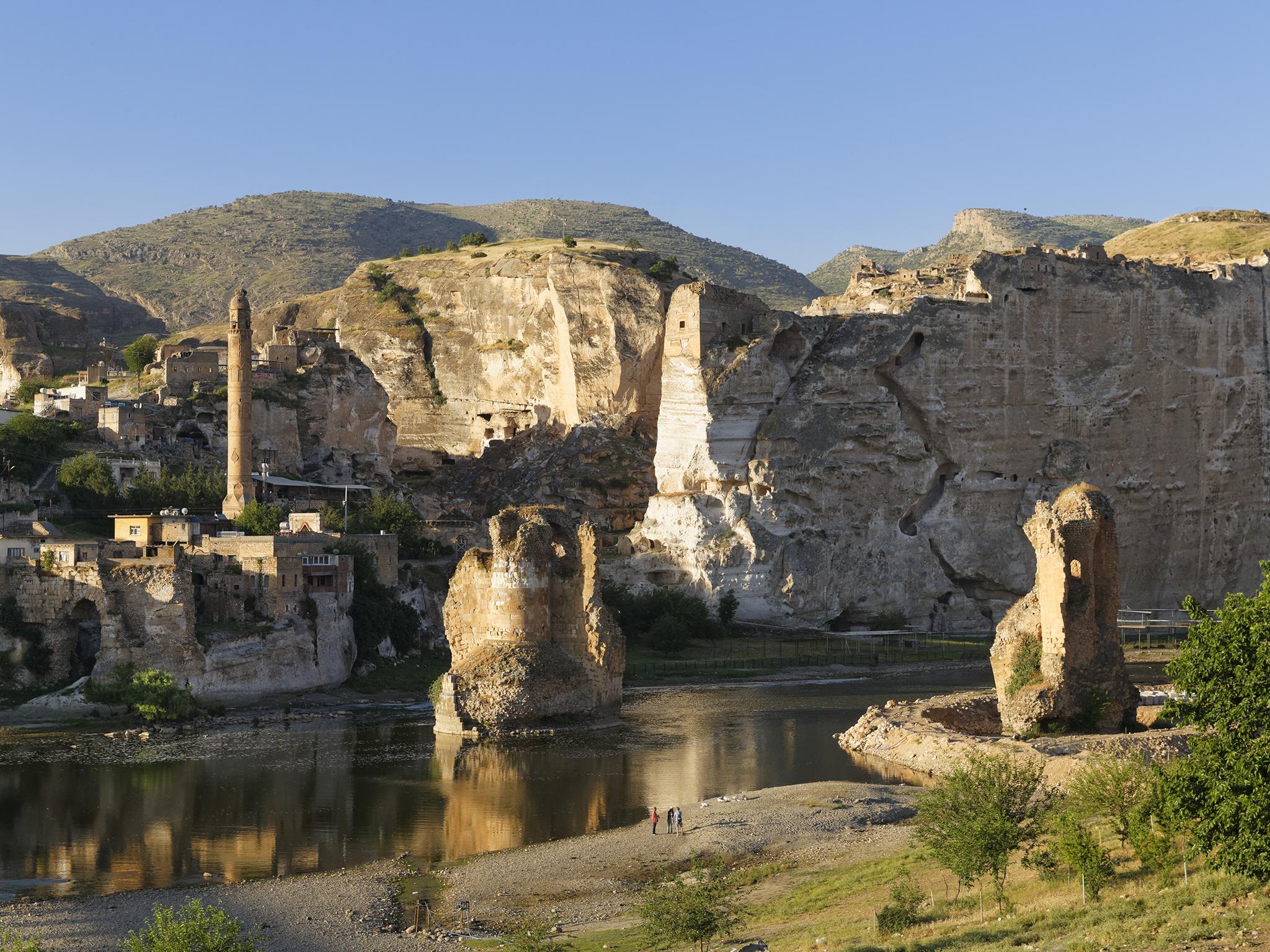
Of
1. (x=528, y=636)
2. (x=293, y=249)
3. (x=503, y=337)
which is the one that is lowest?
(x=528, y=636)

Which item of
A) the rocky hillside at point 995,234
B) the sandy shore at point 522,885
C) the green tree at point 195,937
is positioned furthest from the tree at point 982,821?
the rocky hillside at point 995,234

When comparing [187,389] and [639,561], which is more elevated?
[187,389]

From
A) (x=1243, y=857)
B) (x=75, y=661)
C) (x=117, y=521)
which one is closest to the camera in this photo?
(x=1243, y=857)

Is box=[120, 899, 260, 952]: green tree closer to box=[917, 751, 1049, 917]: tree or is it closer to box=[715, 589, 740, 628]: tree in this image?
box=[917, 751, 1049, 917]: tree

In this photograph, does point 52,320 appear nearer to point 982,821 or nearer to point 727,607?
point 727,607

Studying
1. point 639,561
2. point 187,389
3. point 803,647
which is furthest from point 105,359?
point 803,647

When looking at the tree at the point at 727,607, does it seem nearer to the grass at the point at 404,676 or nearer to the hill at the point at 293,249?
the grass at the point at 404,676

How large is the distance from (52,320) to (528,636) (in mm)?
66745

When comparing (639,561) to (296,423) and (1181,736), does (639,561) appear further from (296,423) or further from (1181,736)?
(1181,736)

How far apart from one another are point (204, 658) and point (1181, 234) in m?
72.4

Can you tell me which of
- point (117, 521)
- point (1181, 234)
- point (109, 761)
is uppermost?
point (1181, 234)

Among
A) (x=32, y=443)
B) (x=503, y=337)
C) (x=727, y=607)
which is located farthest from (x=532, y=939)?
(x=503, y=337)

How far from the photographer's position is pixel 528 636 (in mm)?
48688

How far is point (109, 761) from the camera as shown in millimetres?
43062
